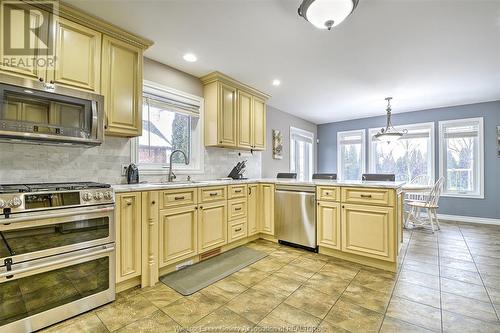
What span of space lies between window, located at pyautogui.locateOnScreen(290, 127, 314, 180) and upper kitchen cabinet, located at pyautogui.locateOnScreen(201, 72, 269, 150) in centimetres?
195

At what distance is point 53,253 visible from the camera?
5.23ft

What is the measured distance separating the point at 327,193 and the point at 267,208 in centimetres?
94

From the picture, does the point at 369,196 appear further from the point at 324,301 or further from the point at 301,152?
the point at 301,152

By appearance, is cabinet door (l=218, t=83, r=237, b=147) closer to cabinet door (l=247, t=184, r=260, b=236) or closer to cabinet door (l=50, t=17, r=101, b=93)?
cabinet door (l=247, t=184, r=260, b=236)

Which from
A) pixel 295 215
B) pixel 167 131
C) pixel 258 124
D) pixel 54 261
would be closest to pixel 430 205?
pixel 295 215

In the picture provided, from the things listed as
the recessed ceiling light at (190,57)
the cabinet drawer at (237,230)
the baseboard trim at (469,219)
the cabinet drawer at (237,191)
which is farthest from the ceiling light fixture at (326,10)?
the baseboard trim at (469,219)

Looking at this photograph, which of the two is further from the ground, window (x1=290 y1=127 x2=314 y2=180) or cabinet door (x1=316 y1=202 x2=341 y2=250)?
window (x1=290 y1=127 x2=314 y2=180)

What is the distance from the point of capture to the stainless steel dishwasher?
297 centimetres

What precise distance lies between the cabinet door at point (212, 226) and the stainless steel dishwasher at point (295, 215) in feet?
2.69

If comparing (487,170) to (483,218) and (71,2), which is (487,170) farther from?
(71,2)

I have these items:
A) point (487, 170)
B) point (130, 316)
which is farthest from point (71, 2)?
point (487, 170)

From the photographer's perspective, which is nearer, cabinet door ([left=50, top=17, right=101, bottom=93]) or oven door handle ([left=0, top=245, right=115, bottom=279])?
oven door handle ([left=0, top=245, right=115, bottom=279])

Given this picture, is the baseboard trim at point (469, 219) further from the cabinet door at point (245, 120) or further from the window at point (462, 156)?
the cabinet door at point (245, 120)

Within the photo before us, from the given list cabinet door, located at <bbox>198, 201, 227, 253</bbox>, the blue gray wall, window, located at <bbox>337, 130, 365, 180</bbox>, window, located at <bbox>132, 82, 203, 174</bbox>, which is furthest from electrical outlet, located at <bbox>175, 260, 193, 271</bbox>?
the blue gray wall
